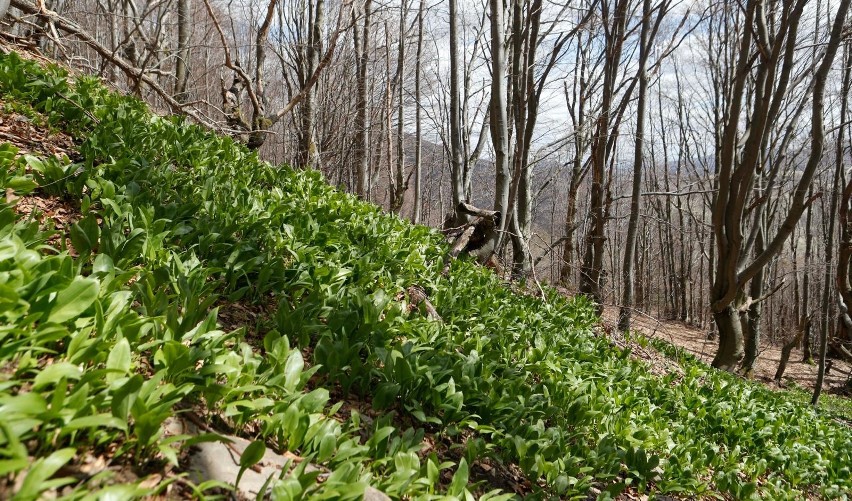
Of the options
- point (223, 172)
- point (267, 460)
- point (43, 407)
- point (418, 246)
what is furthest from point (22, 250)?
point (418, 246)

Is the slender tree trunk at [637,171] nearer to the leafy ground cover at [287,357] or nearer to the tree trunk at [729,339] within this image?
the tree trunk at [729,339]

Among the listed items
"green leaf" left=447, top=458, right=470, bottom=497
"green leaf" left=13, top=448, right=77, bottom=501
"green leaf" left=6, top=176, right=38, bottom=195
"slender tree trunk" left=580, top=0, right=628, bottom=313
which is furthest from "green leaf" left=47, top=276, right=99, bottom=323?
"slender tree trunk" left=580, top=0, right=628, bottom=313

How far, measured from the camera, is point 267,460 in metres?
1.61

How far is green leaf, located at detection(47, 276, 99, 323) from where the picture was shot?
150cm

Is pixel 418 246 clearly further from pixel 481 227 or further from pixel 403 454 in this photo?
pixel 403 454

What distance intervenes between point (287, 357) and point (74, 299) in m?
0.83

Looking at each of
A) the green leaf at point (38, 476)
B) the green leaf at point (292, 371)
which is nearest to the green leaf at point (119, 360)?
the green leaf at point (38, 476)

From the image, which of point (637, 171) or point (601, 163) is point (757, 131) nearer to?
point (637, 171)

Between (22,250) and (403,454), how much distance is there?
1527mm

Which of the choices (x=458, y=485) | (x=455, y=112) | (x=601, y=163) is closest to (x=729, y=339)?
(x=601, y=163)

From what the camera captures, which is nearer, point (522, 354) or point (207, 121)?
point (522, 354)

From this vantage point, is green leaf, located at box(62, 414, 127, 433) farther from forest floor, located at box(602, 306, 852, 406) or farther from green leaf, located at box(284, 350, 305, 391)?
forest floor, located at box(602, 306, 852, 406)

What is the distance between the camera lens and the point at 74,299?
1.54m

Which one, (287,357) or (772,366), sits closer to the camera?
(287,357)
